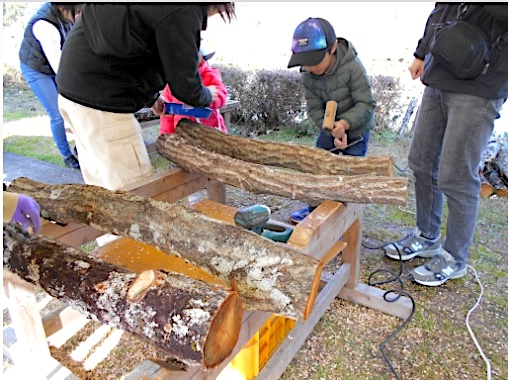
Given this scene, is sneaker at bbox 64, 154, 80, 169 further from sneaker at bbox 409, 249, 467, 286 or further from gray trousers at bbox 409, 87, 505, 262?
sneaker at bbox 409, 249, 467, 286

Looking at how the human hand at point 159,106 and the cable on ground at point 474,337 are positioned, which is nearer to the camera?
the cable on ground at point 474,337

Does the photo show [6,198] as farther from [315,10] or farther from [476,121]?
[315,10]

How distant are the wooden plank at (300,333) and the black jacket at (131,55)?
128 centimetres

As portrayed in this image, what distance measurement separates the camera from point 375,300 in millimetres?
2488

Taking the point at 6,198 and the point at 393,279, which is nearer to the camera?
the point at 6,198

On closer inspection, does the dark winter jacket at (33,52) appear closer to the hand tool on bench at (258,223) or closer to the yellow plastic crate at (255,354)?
the hand tool on bench at (258,223)

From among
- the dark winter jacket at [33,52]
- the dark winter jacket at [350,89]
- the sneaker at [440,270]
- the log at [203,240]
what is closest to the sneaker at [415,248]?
the sneaker at [440,270]

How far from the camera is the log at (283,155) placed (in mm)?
1985

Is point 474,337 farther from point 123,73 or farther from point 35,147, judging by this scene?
point 35,147

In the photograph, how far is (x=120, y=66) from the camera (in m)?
1.99

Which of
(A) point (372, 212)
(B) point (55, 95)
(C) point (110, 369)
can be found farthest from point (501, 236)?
(B) point (55, 95)

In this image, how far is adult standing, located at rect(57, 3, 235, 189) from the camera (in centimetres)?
181

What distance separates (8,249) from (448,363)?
2128 mm

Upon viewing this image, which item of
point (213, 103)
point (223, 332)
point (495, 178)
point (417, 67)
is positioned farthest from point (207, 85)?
point (495, 178)
